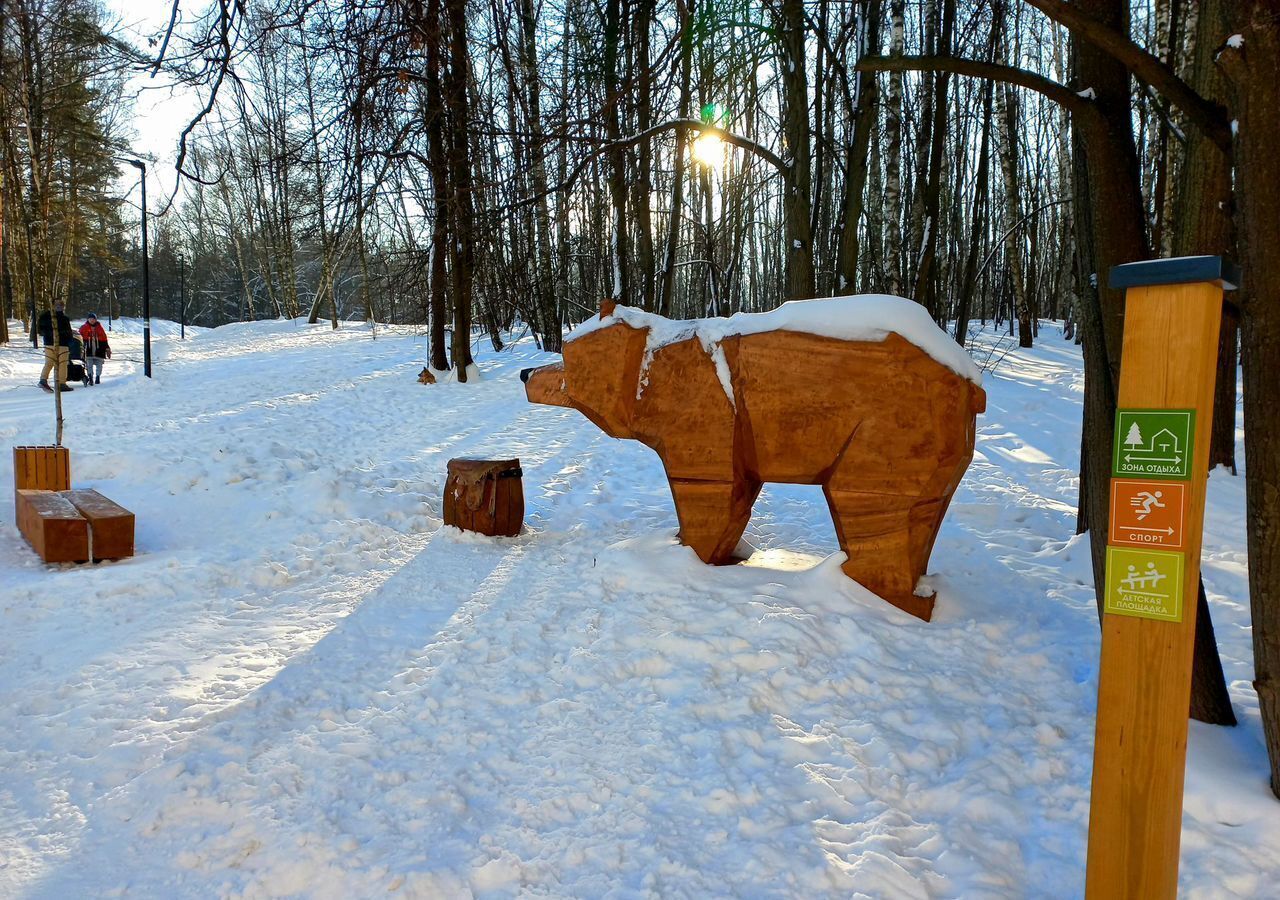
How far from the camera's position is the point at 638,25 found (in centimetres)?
692

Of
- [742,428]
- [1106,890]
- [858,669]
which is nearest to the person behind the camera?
[1106,890]

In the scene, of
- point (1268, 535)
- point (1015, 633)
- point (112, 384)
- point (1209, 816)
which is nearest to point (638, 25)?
point (1015, 633)

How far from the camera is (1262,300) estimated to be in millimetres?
2375

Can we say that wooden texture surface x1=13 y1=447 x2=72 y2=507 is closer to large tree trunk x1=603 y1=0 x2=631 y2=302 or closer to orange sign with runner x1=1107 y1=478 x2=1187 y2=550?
large tree trunk x1=603 y1=0 x2=631 y2=302

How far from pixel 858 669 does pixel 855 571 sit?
0.79 metres

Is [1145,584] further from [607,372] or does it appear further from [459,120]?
[459,120]

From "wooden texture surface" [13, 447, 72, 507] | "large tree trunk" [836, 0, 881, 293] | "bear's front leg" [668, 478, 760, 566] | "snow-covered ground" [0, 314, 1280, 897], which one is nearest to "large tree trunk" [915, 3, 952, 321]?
"large tree trunk" [836, 0, 881, 293]

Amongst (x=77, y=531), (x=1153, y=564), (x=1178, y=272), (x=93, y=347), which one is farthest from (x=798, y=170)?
(x=93, y=347)

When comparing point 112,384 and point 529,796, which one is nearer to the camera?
point 529,796

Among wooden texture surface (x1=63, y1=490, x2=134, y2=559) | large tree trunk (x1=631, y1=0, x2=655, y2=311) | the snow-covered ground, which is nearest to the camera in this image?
the snow-covered ground

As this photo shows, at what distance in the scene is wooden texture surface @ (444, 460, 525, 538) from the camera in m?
5.52

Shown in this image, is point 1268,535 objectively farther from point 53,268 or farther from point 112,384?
point 53,268

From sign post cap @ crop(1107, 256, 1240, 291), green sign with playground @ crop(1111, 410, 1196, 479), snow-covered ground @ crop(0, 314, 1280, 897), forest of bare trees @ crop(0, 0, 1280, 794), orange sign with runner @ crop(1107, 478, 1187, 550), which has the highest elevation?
forest of bare trees @ crop(0, 0, 1280, 794)

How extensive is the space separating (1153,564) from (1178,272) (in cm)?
69
